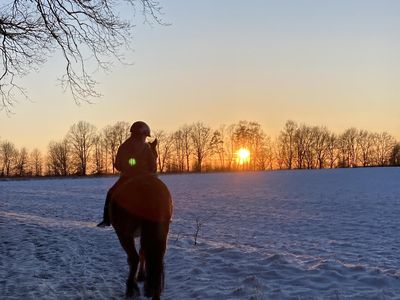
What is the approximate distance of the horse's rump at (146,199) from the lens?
569cm

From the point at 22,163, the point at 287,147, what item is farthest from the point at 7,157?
the point at 287,147

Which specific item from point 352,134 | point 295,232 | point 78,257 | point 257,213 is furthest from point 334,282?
point 352,134

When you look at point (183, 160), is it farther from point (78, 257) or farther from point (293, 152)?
point (78, 257)

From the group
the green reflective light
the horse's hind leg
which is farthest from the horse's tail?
the green reflective light

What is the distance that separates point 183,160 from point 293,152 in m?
28.4

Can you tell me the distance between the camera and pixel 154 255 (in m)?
5.64

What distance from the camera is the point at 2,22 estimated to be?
37.2 ft

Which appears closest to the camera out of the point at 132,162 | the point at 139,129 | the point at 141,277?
the point at 132,162

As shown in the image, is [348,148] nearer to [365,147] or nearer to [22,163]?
[365,147]

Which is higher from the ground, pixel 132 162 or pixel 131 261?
pixel 132 162

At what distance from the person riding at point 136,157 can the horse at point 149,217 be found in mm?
147

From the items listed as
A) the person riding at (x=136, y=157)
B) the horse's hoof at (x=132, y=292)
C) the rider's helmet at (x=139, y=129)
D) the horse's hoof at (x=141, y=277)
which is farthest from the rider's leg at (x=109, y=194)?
the horse's hoof at (x=141, y=277)

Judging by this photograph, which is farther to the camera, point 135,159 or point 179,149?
point 179,149

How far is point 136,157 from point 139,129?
0.38 metres
